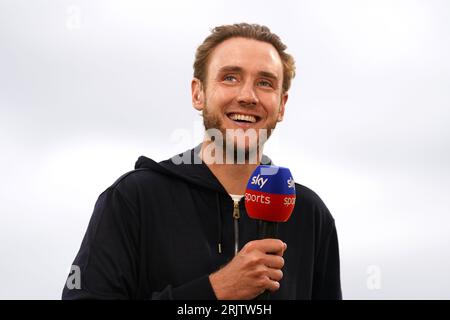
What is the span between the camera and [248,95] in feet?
15.3

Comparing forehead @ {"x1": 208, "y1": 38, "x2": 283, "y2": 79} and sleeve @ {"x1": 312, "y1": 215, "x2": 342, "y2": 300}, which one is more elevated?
forehead @ {"x1": 208, "y1": 38, "x2": 283, "y2": 79}

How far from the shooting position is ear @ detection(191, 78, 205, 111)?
5188 mm

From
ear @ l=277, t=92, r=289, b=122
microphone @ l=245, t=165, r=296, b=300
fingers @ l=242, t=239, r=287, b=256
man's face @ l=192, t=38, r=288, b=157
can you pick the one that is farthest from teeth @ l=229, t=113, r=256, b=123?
fingers @ l=242, t=239, r=287, b=256

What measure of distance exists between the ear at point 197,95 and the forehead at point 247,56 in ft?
0.73

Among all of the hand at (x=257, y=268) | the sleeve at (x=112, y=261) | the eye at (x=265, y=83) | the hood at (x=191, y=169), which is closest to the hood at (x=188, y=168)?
the hood at (x=191, y=169)

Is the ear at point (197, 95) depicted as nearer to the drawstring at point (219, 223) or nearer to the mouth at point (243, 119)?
the mouth at point (243, 119)

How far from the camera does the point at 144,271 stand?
4.48m

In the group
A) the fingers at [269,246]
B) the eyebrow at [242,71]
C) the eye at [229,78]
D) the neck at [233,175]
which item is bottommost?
the fingers at [269,246]

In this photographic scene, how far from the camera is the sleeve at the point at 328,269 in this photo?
5.30 m

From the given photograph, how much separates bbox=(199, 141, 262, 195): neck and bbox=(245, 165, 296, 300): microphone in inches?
40.3

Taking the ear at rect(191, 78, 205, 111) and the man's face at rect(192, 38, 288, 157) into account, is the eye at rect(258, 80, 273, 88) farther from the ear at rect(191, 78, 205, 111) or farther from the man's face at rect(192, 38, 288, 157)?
the ear at rect(191, 78, 205, 111)

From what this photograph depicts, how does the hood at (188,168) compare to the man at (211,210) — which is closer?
the man at (211,210)

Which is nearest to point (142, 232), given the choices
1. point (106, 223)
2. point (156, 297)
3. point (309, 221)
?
point (106, 223)

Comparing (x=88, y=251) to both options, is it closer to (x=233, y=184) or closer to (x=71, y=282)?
(x=71, y=282)
